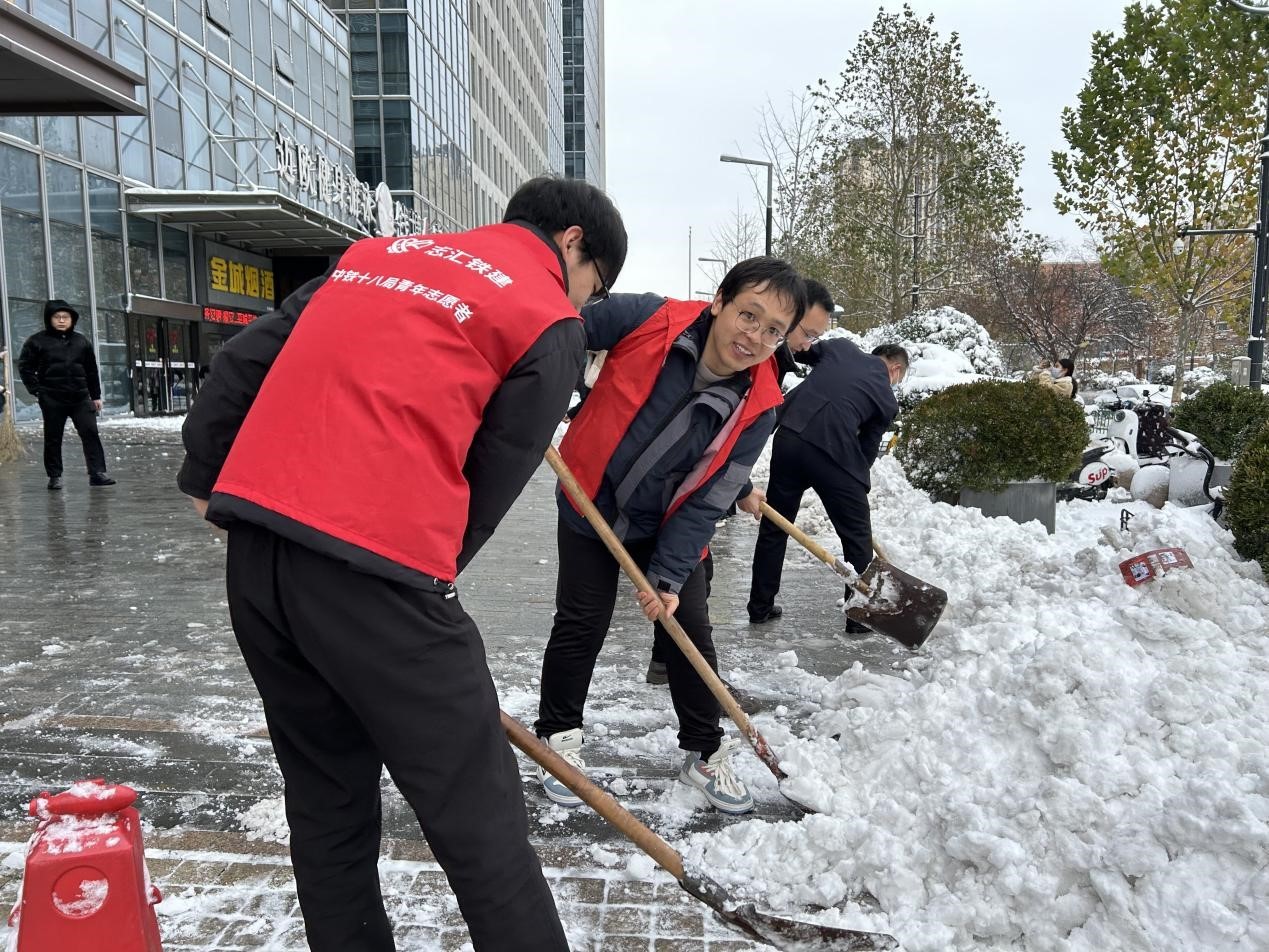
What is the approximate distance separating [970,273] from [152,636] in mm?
22875

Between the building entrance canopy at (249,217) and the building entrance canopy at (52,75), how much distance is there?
29.9 feet

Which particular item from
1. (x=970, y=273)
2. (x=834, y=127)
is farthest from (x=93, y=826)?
(x=970, y=273)

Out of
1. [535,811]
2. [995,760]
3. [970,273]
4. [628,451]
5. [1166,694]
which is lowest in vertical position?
[535,811]

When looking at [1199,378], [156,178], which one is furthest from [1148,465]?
[1199,378]

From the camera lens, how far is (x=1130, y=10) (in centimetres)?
1689

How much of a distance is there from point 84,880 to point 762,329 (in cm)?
208

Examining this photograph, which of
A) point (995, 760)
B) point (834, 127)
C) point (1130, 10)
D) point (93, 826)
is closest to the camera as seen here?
point (93, 826)

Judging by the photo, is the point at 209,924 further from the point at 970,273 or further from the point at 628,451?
the point at 970,273

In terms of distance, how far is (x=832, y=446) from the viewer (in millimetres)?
4898

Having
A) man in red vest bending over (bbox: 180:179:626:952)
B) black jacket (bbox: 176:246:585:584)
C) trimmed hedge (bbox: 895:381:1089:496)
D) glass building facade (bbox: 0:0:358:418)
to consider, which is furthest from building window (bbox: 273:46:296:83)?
man in red vest bending over (bbox: 180:179:626:952)

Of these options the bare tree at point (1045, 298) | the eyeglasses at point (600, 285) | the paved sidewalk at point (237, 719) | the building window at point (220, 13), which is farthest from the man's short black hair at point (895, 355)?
the building window at point (220, 13)

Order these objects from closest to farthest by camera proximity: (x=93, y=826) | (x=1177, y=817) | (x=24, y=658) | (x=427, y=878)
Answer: (x=93, y=826) < (x=1177, y=817) < (x=427, y=878) < (x=24, y=658)

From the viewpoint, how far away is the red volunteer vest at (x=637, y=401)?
Answer: 2.83 m

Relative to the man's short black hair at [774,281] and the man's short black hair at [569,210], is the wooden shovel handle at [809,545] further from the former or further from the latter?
the man's short black hair at [569,210]
